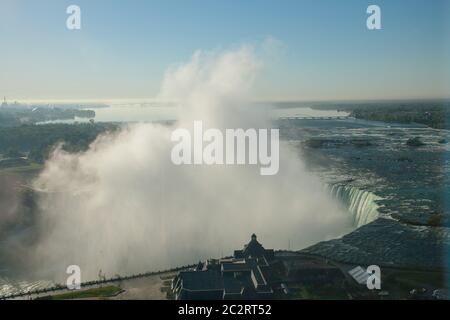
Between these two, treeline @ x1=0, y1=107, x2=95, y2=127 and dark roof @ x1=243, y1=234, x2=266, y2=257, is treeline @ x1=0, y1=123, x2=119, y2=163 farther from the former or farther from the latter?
dark roof @ x1=243, y1=234, x2=266, y2=257

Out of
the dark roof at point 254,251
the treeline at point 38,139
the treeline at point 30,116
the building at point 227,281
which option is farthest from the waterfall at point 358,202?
the treeline at point 30,116

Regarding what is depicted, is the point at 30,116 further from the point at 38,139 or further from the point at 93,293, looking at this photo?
the point at 93,293

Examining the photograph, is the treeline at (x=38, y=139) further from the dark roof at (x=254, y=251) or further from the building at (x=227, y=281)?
the building at (x=227, y=281)

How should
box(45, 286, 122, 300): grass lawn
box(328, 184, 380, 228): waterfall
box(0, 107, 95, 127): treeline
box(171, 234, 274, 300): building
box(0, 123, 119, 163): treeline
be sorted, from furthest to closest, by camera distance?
box(0, 107, 95, 127): treeline, box(0, 123, 119, 163): treeline, box(328, 184, 380, 228): waterfall, box(45, 286, 122, 300): grass lawn, box(171, 234, 274, 300): building

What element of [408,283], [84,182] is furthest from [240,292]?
[84,182]

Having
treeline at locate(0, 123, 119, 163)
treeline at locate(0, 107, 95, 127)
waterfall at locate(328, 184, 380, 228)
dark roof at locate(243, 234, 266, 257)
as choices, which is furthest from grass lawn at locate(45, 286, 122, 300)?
treeline at locate(0, 107, 95, 127)

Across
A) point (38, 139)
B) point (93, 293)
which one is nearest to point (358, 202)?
point (93, 293)

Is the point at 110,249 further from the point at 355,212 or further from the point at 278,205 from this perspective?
the point at 355,212
